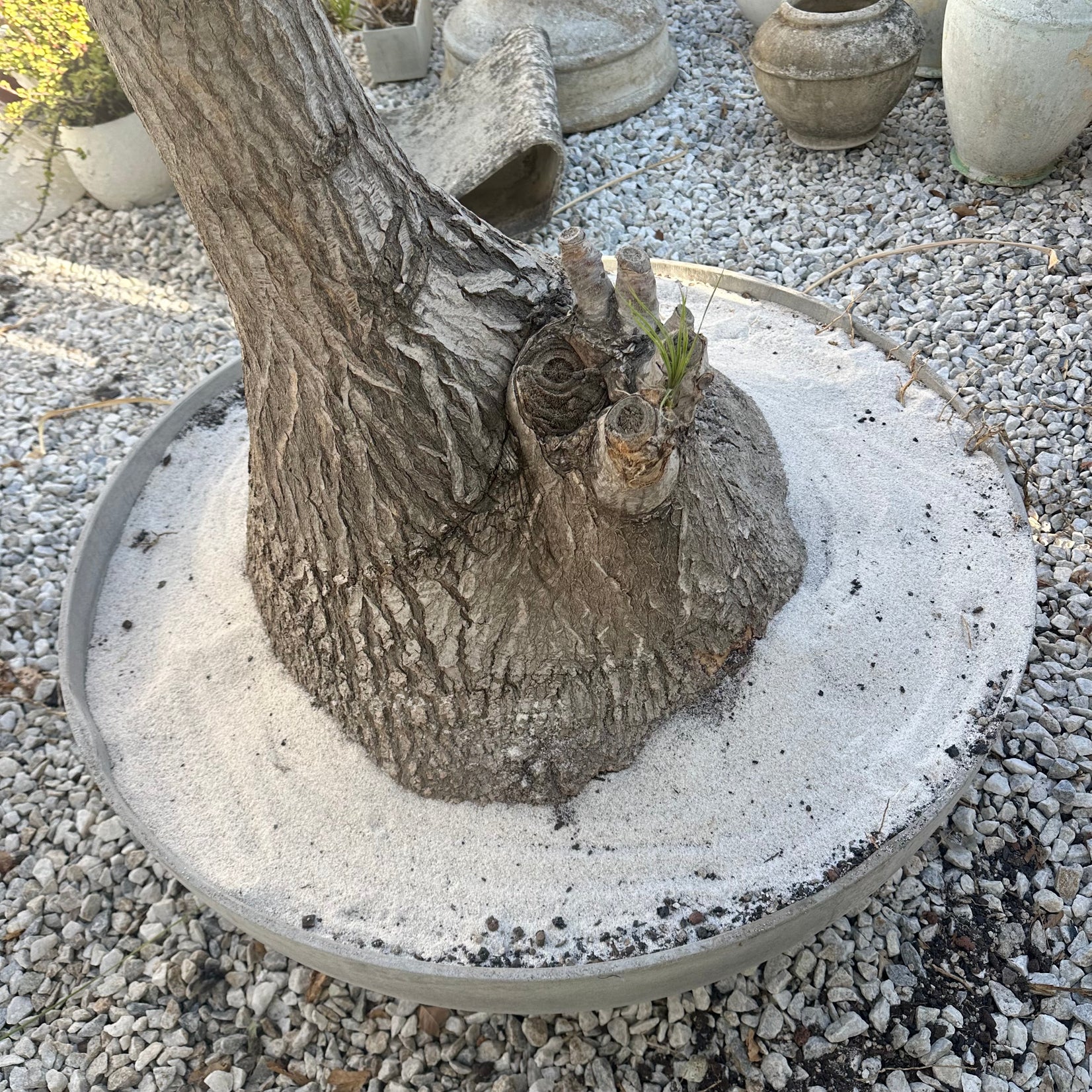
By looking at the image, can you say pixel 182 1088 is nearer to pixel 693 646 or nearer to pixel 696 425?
pixel 693 646

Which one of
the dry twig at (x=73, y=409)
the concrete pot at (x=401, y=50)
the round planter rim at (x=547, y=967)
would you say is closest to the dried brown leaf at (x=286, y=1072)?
the round planter rim at (x=547, y=967)

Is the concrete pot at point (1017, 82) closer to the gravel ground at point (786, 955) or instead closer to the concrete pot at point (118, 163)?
the gravel ground at point (786, 955)

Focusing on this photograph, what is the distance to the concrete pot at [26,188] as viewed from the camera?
350 centimetres

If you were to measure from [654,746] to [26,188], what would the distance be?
11.7 feet

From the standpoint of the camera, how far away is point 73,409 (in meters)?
2.75

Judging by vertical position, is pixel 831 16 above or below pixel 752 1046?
above

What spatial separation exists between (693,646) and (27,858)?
59.3 inches

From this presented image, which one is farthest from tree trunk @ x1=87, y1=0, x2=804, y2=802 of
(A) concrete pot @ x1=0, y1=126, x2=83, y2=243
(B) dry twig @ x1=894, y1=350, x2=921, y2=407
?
(A) concrete pot @ x1=0, y1=126, x2=83, y2=243

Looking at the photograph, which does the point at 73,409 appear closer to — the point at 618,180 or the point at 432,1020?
the point at 618,180

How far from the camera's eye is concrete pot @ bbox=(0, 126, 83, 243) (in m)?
3.50

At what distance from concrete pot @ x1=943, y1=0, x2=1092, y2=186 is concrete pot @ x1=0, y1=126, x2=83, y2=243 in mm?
3293

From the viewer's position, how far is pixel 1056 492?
2125 millimetres

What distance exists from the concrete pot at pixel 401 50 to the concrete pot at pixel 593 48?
0.37 metres

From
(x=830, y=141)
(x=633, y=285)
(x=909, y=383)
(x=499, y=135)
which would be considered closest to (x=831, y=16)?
(x=830, y=141)
